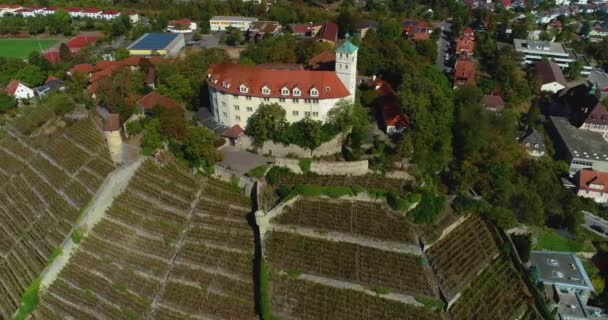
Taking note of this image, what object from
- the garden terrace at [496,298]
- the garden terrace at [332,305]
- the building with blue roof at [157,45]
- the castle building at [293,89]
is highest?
the castle building at [293,89]

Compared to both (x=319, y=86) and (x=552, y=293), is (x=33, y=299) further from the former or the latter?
(x=552, y=293)

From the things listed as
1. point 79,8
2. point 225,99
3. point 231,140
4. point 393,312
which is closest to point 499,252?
point 393,312

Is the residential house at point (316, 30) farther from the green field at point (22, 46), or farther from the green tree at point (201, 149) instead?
the green field at point (22, 46)

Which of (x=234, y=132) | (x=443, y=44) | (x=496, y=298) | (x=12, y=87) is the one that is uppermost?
(x=234, y=132)

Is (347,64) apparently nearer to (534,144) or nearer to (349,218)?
(349,218)

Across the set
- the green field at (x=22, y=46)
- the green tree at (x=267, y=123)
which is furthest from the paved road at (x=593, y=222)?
the green field at (x=22, y=46)

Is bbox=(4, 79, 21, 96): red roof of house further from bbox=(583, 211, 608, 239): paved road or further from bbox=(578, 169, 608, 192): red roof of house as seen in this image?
bbox=(578, 169, 608, 192): red roof of house

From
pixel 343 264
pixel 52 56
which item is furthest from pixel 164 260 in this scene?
pixel 52 56

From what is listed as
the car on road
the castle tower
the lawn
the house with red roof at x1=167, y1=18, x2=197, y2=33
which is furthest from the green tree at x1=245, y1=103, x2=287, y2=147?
the house with red roof at x1=167, y1=18, x2=197, y2=33
